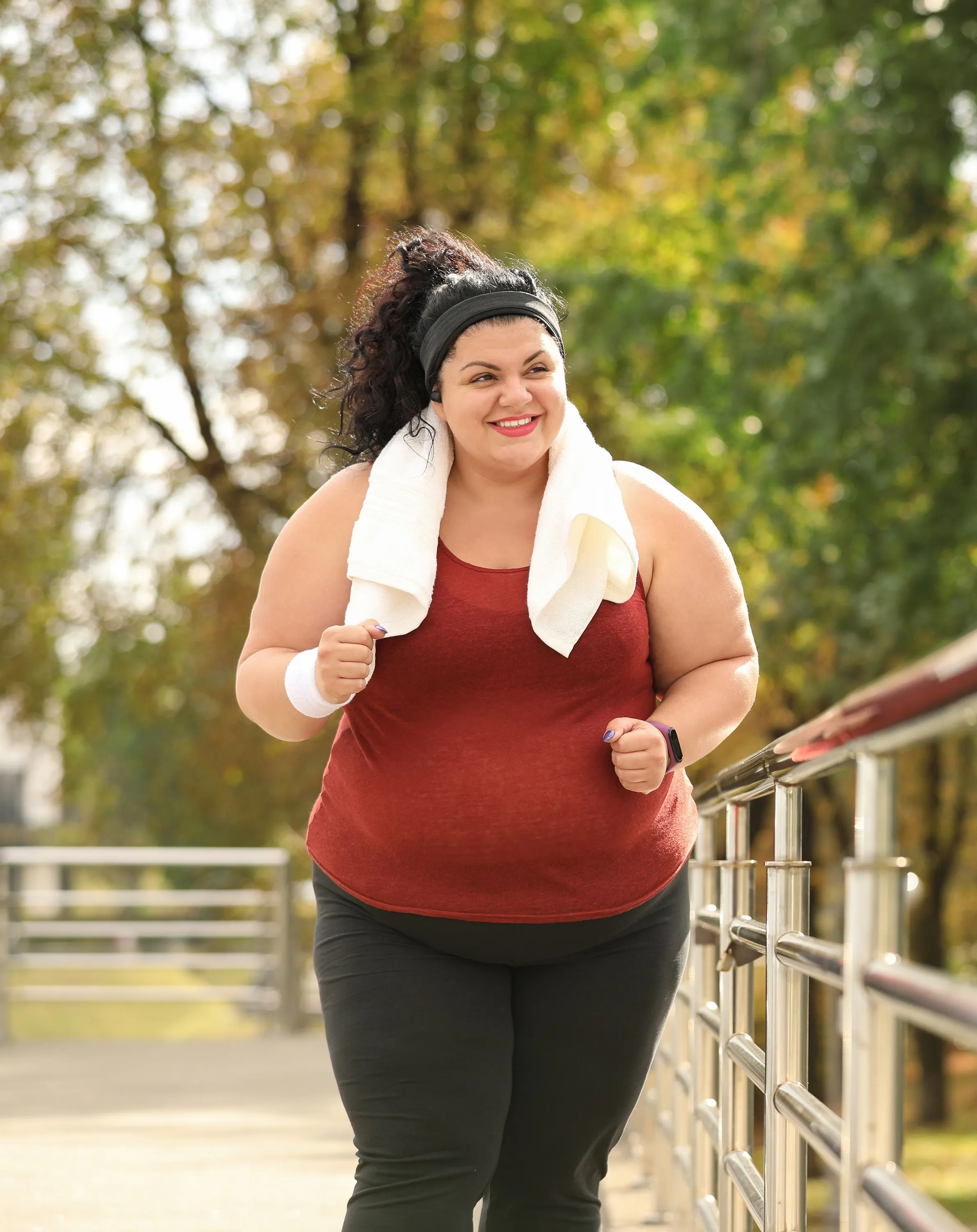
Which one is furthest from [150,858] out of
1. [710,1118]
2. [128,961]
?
[710,1118]

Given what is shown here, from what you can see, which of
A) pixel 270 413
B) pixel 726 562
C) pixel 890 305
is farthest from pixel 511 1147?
pixel 270 413

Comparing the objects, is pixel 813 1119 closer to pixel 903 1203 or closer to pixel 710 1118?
pixel 903 1203

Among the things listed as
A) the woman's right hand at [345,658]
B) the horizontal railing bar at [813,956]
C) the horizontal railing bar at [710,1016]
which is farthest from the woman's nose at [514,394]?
the horizontal railing bar at [710,1016]

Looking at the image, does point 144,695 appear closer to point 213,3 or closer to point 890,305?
point 213,3

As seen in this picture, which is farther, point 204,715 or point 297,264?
point 204,715

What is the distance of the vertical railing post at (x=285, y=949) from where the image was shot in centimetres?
1115

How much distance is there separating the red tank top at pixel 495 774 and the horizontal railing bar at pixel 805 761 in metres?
0.24

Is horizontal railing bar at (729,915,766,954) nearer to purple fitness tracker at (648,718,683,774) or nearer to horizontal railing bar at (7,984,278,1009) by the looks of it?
purple fitness tracker at (648,718,683,774)

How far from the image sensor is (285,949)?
11125 mm

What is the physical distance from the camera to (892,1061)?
1.74 metres

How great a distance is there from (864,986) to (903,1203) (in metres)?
0.23

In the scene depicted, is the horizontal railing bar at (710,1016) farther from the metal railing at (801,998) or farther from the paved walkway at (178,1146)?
the paved walkway at (178,1146)

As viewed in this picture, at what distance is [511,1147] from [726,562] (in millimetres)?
917

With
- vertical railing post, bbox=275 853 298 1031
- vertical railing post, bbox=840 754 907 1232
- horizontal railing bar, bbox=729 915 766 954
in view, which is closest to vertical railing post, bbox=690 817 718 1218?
horizontal railing bar, bbox=729 915 766 954
